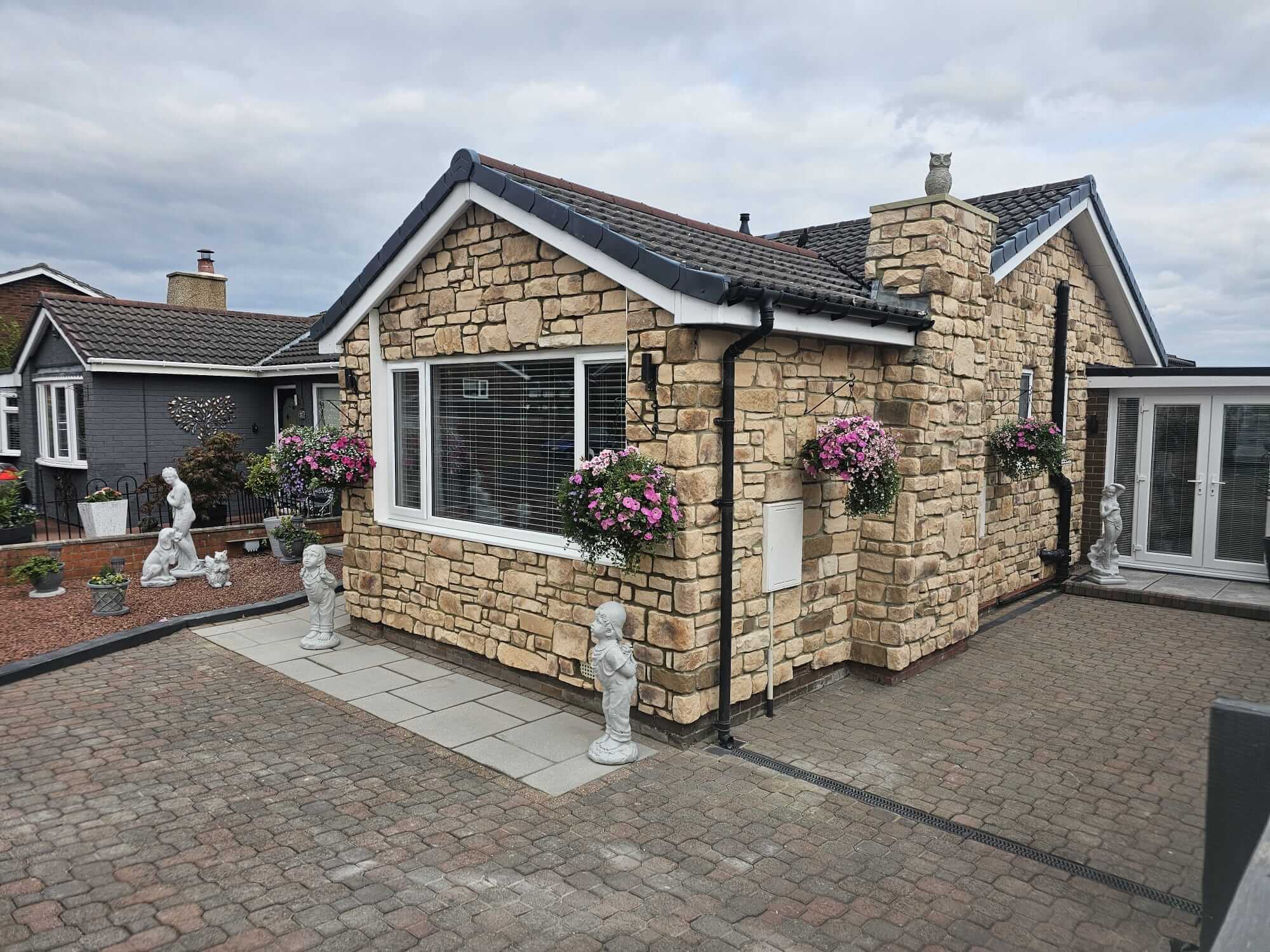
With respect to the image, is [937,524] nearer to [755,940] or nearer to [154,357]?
[755,940]

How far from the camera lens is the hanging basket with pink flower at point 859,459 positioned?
6215 mm

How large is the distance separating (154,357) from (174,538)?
5.14 m

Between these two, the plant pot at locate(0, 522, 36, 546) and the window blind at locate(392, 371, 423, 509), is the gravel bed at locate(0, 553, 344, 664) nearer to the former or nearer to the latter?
the plant pot at locate(0, 522, 36, 546)

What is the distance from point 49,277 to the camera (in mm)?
21594

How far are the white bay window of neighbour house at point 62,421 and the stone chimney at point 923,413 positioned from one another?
13.3m

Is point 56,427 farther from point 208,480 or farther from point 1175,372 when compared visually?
point 1175,372

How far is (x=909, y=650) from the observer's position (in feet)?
24.1

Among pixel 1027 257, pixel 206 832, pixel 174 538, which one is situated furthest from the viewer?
pixel 174 538

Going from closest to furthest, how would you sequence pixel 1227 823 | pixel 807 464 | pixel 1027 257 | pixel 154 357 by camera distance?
1. pixel 1227 823
2. pixel 807 464
3. pixel 1027 257
4. pixel 154 357

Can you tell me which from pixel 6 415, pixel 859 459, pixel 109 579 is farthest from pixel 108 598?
pixel 6 415

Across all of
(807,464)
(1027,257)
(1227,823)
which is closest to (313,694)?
(807,464)

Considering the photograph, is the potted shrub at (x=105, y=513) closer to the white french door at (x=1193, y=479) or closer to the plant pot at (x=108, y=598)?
the plant pot at (x=108, y=598)

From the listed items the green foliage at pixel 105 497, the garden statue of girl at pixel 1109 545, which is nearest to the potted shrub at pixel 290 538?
the green foliage at pixel 105 497

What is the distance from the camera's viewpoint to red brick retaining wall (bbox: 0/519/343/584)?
411 inches
